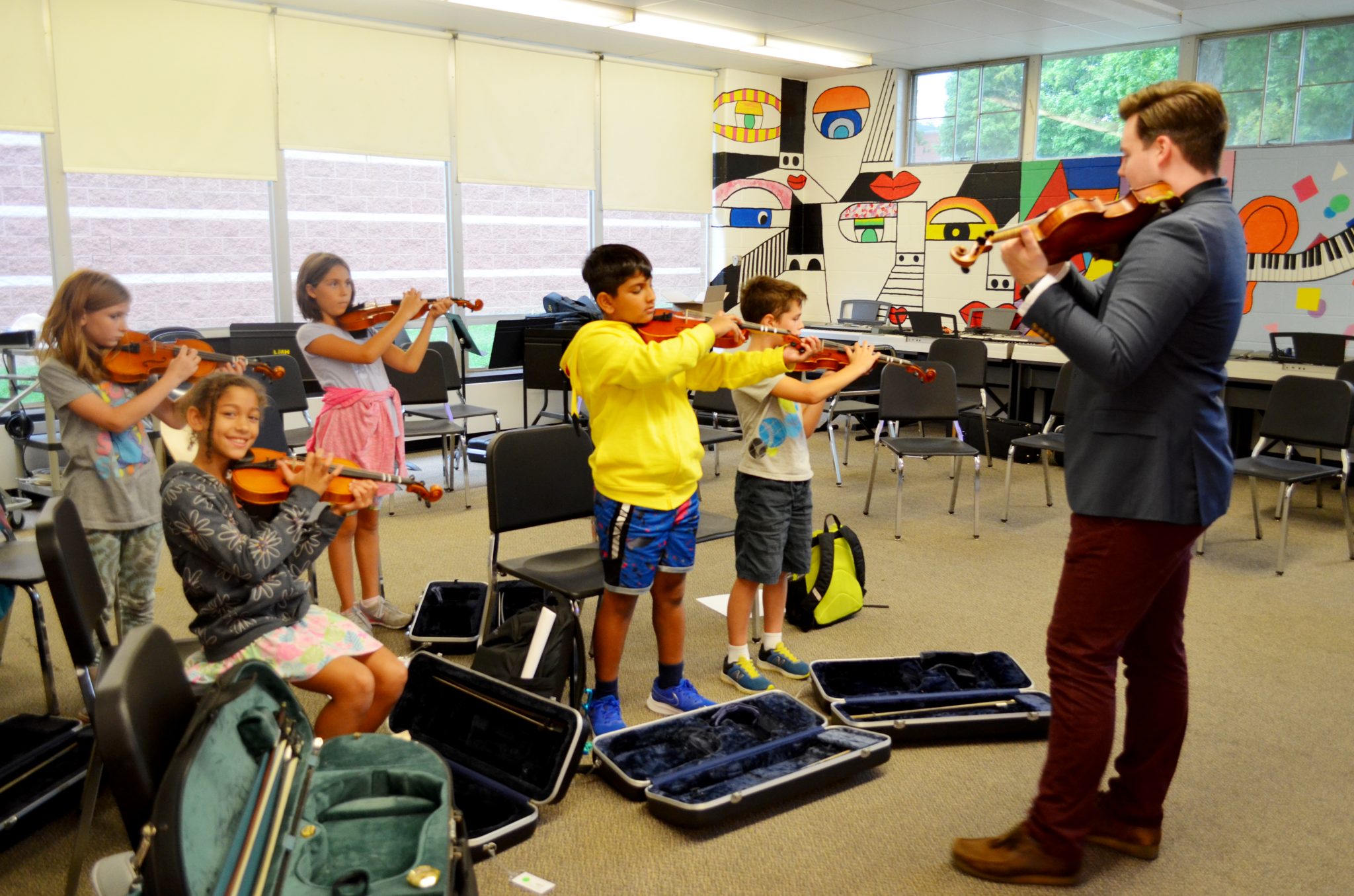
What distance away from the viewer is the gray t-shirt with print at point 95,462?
2.52 meters

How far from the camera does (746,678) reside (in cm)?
294

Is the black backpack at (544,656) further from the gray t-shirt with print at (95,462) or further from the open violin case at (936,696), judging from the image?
the gray t-shirt with print at (95,462)

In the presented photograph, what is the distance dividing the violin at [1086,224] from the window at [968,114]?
6387 mm

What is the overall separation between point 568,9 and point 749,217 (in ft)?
9.15

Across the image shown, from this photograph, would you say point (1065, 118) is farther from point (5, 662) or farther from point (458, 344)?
point (5, 662)

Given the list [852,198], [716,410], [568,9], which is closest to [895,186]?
[852,198]

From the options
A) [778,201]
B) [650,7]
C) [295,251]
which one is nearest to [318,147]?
[295,251]

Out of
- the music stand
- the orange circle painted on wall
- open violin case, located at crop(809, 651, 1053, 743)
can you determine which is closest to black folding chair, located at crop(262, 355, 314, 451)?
the music stand

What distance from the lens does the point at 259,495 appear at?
2111 mm

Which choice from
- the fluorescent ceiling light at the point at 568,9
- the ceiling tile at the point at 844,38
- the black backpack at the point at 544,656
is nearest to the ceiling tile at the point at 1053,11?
the ceiling tile at the point at 844,38

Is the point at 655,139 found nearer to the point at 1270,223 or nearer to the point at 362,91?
the point at 362,91

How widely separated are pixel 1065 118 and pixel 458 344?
4.80 meters

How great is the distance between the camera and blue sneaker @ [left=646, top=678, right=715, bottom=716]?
9.04 ft

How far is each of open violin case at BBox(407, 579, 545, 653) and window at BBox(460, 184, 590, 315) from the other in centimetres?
406
